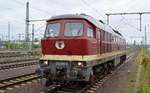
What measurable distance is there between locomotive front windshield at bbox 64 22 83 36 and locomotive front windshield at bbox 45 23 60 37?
448 millimetres

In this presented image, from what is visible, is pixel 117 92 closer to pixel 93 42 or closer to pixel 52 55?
pixel 93 42

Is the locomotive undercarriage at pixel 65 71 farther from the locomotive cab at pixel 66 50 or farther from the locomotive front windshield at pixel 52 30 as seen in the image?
the locomotive front windshield at pixel 52 30

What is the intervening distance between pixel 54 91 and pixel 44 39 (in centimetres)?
253

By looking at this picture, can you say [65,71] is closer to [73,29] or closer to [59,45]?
[59,45]

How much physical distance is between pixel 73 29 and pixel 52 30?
42.8 inches

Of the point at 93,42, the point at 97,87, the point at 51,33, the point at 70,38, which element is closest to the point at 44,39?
the point at 51,33

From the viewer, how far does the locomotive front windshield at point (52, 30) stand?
37.4ft

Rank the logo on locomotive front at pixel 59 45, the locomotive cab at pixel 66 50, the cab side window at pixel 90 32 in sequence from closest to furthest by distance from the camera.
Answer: the locomotive cab at pixel 66 50
the logo on locomotive front at pixel 59 45
the cab side window at pixel 90 32

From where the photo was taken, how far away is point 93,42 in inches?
459

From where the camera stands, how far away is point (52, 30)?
1157 centimetres

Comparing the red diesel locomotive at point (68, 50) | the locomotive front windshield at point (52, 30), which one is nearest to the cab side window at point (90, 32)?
the red diesel locomotive at point (68, 50)

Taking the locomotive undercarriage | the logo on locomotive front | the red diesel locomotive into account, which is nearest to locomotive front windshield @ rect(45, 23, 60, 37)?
the red diesel locomotive

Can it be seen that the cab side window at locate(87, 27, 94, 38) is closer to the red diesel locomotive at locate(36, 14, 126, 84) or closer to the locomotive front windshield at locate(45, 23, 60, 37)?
the red diesel locomotive at locate(36, 14, 126, 84)

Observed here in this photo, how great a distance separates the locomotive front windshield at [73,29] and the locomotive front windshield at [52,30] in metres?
0.45
